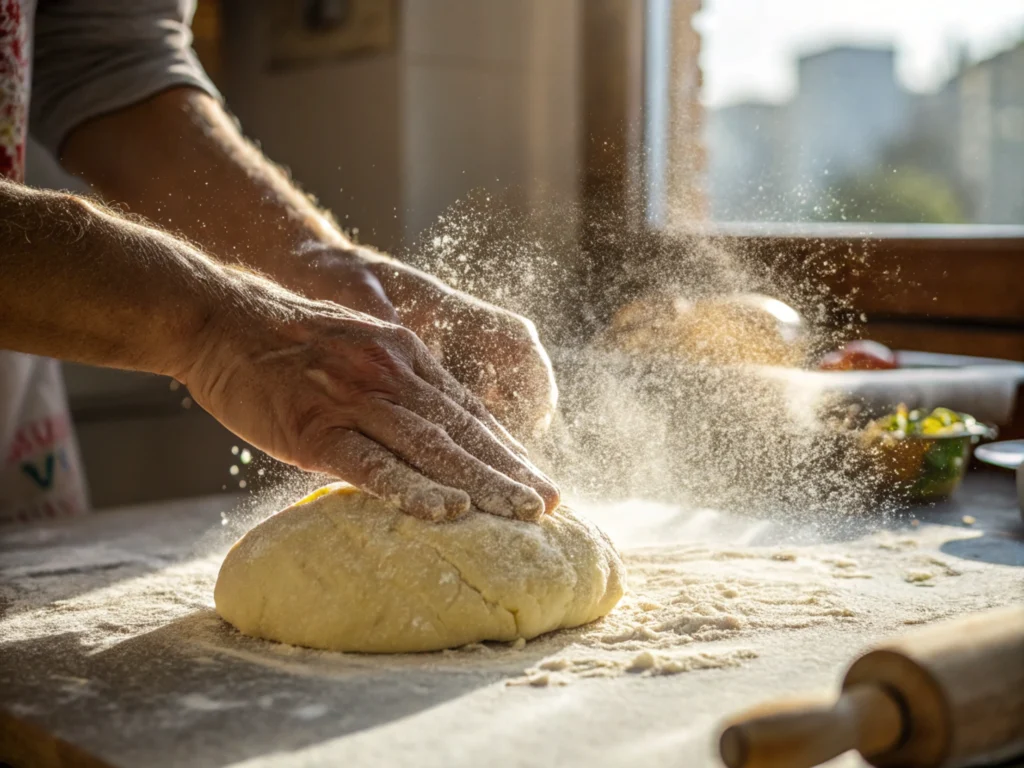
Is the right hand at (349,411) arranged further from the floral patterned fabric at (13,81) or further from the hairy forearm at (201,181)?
the floral patterned fabric at (13,81)

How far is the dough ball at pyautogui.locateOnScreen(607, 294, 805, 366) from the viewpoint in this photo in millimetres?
2002

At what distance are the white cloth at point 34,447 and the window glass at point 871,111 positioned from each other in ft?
5.10

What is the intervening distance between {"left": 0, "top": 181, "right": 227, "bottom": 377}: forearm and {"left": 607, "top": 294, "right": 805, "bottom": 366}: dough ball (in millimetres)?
948

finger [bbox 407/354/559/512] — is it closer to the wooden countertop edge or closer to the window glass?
the wooden countertop edge

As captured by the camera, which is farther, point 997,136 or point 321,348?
point 997,136

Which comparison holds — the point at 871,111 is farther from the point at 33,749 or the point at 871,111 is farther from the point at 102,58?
the point at 33,749

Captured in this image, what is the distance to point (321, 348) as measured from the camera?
125 cm

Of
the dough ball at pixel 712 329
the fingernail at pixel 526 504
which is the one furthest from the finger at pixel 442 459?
the dough ball at pixel 712 329

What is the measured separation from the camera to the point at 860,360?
218cm

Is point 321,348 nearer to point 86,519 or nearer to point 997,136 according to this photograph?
point 86,519

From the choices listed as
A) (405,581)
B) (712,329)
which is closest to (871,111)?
(712,329)

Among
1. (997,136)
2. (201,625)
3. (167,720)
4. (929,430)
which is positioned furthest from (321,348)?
(997,136)

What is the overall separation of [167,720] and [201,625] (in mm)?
315

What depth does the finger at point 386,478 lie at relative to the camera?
3.89 ft
